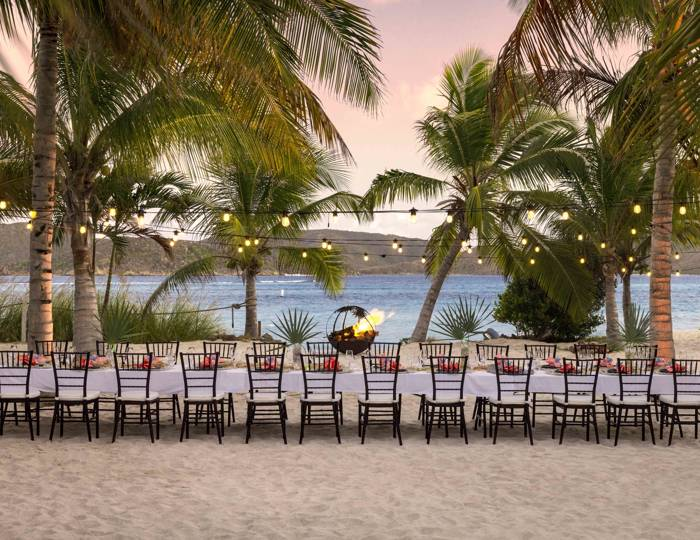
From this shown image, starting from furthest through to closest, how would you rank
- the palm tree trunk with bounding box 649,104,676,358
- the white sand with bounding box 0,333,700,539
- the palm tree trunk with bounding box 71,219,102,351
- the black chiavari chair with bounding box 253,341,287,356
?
1. the palm tree trunk with bounding box 649,104,676,358
2. the palm tree trunk with bounding box 71,219,102,351
3. the black chiavari chair with bounding box 253,341,287,356
4. the white sand with bounding box 0,333,700,539

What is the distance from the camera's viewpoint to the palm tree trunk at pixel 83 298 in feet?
33.3

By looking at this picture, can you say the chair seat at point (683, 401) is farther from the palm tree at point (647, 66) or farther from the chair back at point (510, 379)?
the palm tree at point (647, 66)

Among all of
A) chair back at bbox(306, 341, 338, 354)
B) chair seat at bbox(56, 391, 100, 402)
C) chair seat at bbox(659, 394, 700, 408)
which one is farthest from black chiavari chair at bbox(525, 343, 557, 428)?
chair seat at bbox(56, 391, 100, 402)

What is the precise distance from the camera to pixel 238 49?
682 centimetres

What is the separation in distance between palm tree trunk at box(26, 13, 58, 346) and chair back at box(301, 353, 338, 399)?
3.61 m

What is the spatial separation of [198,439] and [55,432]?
158 cm

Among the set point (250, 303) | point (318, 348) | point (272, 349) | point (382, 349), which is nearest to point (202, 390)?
point (272, 349)

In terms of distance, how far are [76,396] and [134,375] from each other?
604mm

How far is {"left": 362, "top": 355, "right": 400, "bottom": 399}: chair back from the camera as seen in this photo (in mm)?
7371

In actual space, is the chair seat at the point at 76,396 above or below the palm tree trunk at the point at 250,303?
below

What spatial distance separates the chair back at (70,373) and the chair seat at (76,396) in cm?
3

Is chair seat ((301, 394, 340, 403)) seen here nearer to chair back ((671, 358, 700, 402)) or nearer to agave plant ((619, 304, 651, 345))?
chair back ((671, 358, 700, 402))

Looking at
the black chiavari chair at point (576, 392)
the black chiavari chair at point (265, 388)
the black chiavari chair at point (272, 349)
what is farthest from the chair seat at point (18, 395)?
the black chiavari chair at point (576, 392)

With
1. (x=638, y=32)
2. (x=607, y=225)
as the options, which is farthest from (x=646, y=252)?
(x=638, y=32)
